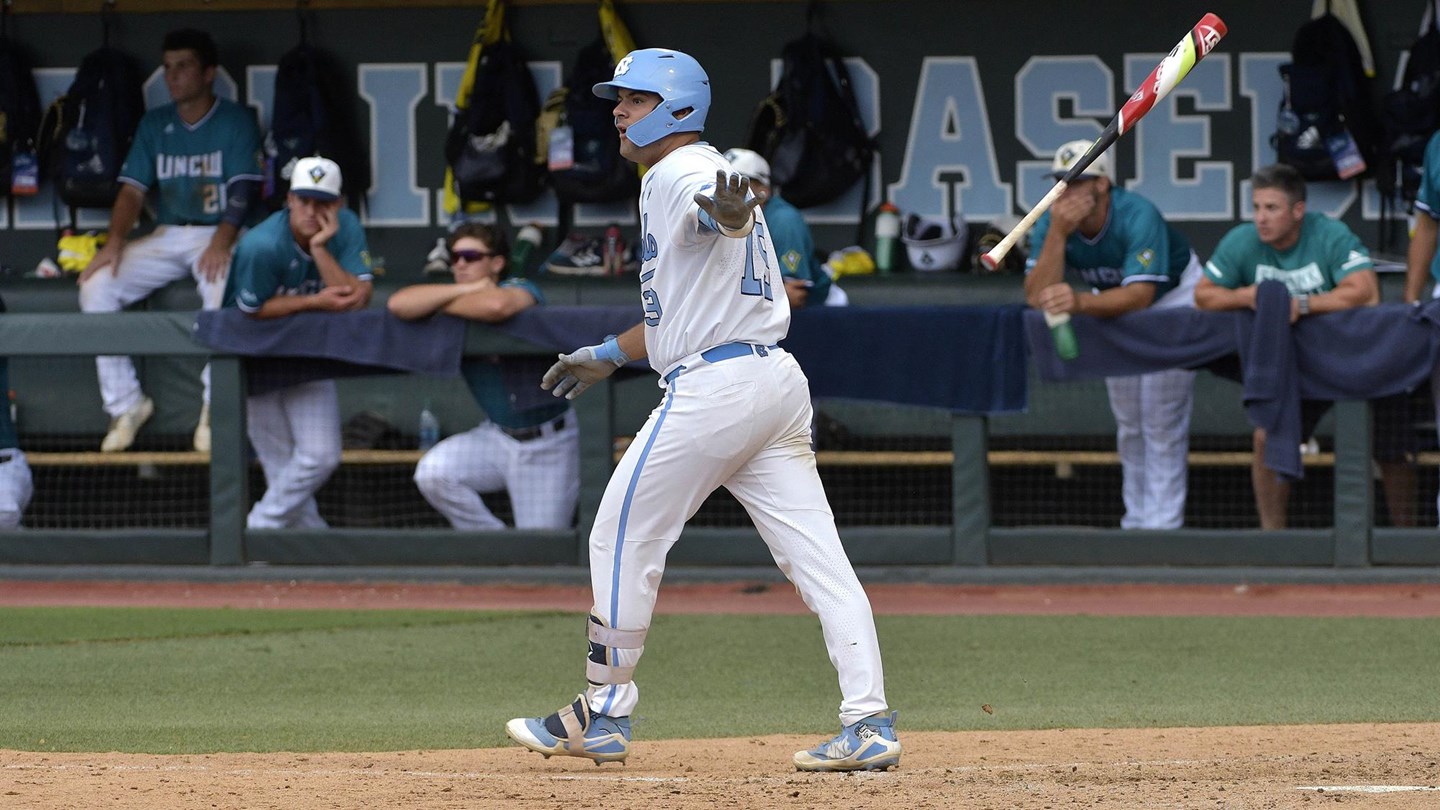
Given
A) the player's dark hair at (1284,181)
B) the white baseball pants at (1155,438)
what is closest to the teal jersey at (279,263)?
the white baseball pants at (1155,438)

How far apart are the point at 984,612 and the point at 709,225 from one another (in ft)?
11.4

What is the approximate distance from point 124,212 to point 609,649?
629 centimetres

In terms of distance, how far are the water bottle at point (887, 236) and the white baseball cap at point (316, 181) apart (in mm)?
3000

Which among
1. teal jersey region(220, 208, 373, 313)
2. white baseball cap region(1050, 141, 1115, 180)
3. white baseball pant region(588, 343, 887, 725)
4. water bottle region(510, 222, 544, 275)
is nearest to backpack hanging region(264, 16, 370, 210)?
→ water bottle region(510, 222, 544, 275)

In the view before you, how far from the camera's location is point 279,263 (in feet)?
25.9

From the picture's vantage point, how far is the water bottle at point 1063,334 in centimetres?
734

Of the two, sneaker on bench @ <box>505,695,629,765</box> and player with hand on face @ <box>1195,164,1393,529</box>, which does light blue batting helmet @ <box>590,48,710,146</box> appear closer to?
sneaker on bench @ <box>505,695,629,765</box>

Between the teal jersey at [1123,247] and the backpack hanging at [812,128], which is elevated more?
the backpack hanging at [812,128]

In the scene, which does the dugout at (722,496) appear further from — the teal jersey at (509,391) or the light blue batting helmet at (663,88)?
the light blue batting helmet at (663,88)

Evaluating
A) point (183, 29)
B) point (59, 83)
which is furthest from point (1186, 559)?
point (59, 83)

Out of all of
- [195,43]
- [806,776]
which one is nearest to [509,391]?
[195,43]

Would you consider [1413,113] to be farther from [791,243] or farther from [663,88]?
[663,88]

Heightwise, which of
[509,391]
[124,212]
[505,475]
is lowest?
[505,475]

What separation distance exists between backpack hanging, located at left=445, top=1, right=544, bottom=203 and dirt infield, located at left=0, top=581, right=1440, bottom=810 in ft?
18.1
